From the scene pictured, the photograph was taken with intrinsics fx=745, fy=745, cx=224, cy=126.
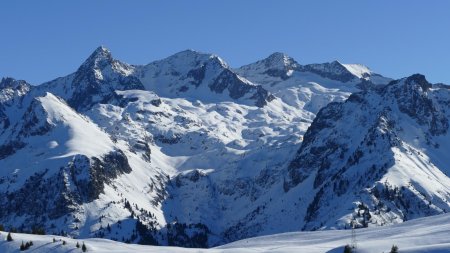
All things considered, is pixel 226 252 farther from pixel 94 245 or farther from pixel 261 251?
pixel 94 245

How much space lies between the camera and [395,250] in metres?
84.8

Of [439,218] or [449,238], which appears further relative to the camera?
[439,218]

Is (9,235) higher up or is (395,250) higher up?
(9,235)

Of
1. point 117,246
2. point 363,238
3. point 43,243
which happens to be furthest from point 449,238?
point 43,243

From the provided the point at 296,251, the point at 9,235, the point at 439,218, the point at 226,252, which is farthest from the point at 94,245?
the point at 439,218

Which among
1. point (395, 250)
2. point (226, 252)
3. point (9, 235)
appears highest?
point (9, 235)

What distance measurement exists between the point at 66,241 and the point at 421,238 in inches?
2201

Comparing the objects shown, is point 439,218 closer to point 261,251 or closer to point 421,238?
point 421,238

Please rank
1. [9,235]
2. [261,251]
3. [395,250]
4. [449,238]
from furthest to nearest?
[9,235], [261,251], [449,238], [395,250]

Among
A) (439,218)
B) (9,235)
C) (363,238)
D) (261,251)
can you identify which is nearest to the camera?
(261,251)

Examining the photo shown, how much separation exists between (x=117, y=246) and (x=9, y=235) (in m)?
18.6

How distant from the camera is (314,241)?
411 ft

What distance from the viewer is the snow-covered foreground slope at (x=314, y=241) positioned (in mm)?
102688

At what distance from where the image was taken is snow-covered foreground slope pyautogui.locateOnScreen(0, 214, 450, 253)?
103 meters
